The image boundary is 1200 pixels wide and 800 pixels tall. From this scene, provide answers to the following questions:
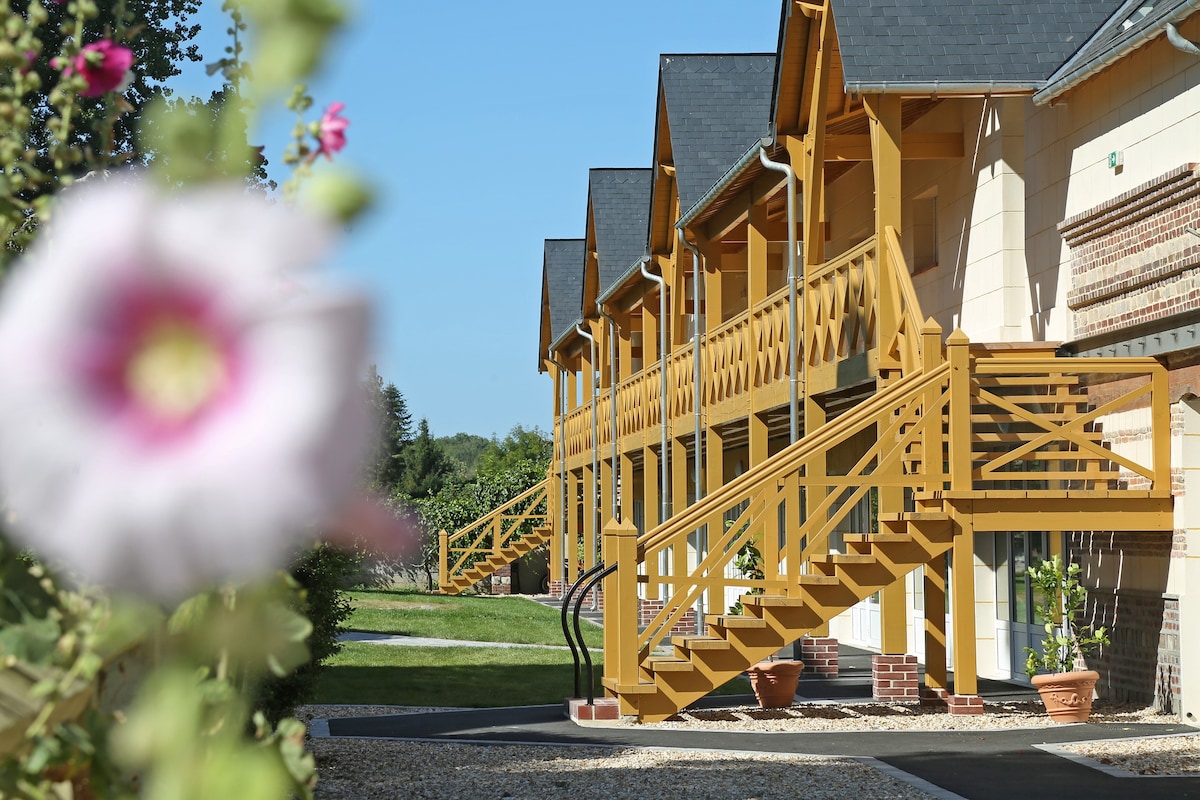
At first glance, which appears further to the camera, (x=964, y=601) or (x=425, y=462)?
(x=425, y=462)

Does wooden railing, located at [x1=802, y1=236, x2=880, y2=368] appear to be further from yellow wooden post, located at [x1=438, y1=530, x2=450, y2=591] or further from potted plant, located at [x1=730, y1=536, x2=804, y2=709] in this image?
yellow wooden post, located at [x1=438, y1=530, x2=450, y2=591]

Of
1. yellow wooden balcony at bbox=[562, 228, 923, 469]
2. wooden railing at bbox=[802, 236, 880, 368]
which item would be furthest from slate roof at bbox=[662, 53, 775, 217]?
wooden railing at bbox=[802, 236, 880, 368]

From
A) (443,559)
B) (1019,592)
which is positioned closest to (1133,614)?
(1019,592)

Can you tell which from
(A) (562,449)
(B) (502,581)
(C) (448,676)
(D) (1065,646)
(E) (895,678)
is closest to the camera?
(D) (1065,646)

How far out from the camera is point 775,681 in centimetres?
1416

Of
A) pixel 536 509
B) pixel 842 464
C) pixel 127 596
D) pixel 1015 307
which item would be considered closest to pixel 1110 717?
pixel 1015 307

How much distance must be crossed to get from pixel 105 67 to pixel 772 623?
1208cm

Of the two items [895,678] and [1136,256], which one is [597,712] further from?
[1136,256]

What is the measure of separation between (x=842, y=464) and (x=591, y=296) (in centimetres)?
1153

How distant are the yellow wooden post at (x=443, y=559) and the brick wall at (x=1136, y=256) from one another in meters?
26.7

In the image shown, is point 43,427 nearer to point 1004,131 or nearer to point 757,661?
point 757,661

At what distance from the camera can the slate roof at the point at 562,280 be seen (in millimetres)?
38156

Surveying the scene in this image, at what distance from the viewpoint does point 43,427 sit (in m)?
0.69

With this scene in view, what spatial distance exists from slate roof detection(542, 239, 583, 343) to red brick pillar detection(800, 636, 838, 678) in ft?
67.7
